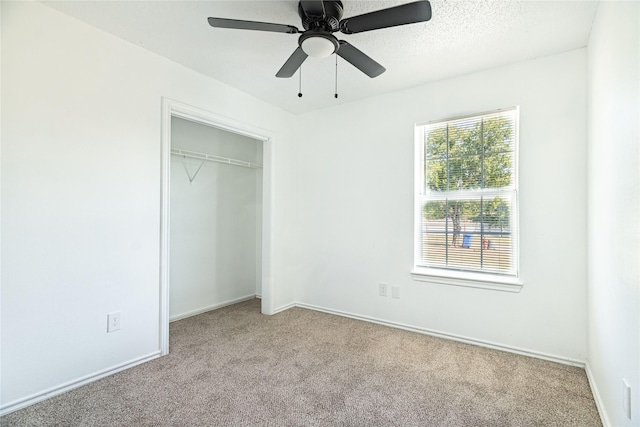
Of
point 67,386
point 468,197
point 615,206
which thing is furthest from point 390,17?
point 67,386

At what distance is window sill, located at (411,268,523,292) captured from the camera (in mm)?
2699

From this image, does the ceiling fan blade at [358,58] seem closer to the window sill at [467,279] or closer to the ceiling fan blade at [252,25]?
the ceiling fan blade at [252,25]

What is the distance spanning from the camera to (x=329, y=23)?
1.81 meters

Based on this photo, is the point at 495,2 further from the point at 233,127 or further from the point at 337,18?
the point at 233,127

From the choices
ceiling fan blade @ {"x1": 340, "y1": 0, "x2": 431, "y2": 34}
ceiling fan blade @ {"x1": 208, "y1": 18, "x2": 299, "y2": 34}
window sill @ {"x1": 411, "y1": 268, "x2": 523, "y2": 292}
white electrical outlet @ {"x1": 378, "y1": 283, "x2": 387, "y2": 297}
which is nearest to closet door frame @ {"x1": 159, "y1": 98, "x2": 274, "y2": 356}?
ceiling fan blade @ {"x1": 208, "y1": 18, "x2": 299, "y2": 34}

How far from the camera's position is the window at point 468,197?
2.78 meters

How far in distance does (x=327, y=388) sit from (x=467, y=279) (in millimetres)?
1606

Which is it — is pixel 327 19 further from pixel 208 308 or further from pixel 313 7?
pixel 208 308

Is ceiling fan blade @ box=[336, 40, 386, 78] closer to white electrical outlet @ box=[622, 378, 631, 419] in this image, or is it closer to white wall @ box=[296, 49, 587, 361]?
white wall @ box=[296, 49, 587, 361]

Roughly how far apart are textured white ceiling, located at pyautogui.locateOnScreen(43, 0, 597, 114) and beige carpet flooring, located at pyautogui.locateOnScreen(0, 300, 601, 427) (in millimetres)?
2481

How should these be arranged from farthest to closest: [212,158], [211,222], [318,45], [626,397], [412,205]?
1. [211,222]
2. [212,158]
3. [412,205]
4. [318,45]
5. [626,397]

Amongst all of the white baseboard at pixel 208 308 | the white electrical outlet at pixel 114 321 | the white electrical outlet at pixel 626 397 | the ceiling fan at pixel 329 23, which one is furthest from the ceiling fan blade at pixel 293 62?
the white baseboard at pixel 208 308

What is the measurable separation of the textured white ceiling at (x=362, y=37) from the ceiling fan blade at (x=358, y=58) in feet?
0.90

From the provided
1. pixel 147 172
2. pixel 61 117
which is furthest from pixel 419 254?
pixel 61 117
